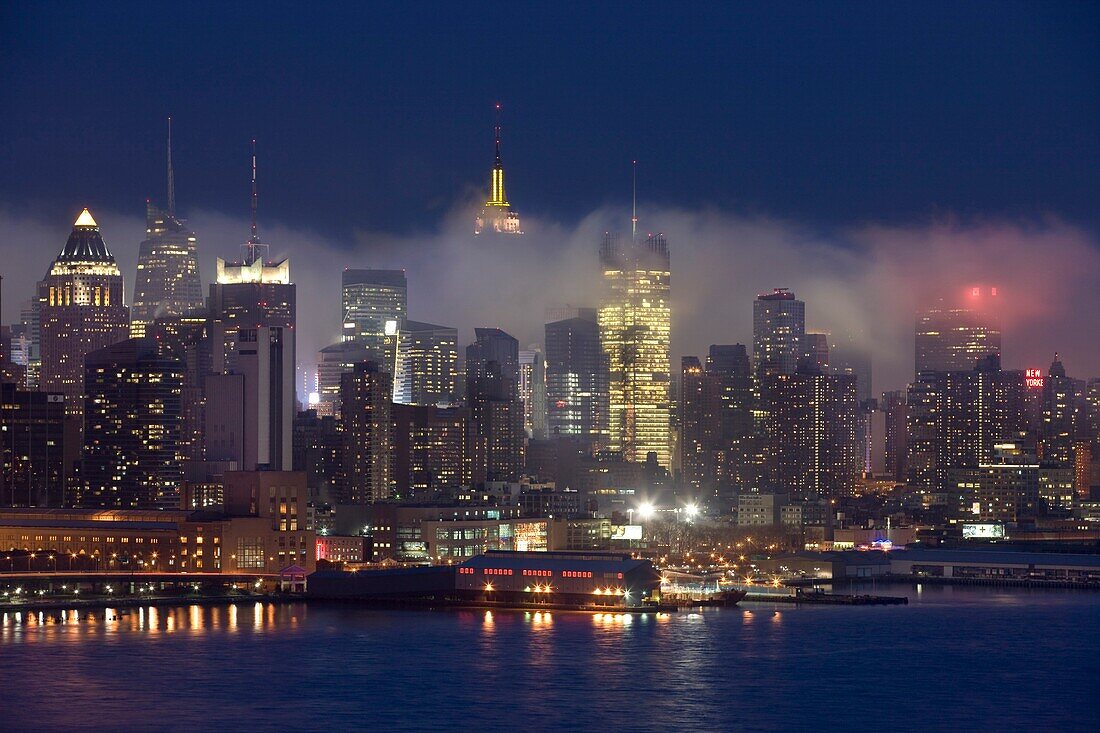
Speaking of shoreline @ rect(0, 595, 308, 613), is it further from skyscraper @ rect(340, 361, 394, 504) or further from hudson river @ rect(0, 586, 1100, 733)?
skyscraper @ rect(340, 361, 394, 504)

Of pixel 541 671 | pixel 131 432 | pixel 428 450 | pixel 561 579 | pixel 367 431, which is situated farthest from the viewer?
pixel 428 450

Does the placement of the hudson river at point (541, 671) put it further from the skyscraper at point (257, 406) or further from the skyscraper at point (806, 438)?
the skyscraper at point (806, 438)

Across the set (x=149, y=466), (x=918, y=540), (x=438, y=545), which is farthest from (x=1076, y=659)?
(x=149, y=466)

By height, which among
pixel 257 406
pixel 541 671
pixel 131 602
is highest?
pixel 257 406

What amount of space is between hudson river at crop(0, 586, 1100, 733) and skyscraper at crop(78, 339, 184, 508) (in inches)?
1409

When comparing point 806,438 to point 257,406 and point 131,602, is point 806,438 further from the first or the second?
point 131,602

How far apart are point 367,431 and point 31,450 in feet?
53.3

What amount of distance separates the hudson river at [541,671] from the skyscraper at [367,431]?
141 ft

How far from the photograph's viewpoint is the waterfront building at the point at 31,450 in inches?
3561

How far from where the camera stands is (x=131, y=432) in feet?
301

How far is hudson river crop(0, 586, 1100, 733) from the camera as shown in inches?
1444

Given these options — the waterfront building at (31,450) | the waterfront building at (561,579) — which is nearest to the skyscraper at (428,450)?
the waterfront building at (31,450)

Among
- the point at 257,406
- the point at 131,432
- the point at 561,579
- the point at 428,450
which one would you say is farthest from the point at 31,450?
the point at 561,579

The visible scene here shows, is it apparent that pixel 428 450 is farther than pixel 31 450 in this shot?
Yes
